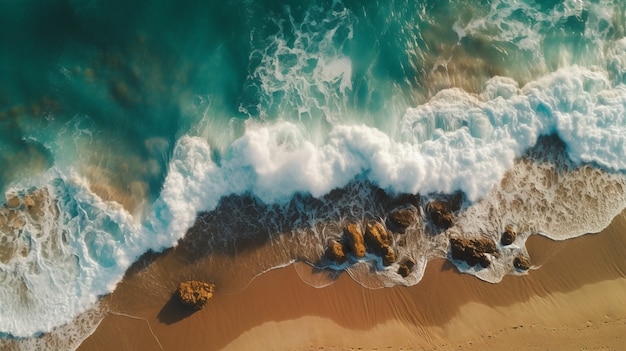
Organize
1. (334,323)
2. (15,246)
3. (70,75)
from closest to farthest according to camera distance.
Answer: (334,323) → (15,246) → (70,75)

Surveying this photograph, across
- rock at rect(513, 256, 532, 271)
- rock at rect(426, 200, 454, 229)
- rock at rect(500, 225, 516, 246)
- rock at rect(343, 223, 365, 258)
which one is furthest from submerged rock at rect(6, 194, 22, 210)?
rock at rect(513, 256, 532, 271)

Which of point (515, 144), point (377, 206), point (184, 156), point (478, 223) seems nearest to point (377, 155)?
point (377, 206)

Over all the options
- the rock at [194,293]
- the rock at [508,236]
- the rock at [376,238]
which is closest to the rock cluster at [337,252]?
the rock at [376,238]

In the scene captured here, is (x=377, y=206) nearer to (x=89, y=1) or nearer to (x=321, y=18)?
(x=321, y=18)

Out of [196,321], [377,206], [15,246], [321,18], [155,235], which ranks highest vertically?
[321,18]

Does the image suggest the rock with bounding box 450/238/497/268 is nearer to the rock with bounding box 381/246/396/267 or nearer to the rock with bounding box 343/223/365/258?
the rock with bounding box 381/246/396/267
